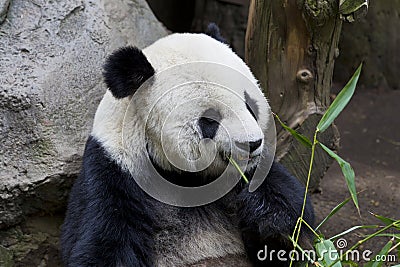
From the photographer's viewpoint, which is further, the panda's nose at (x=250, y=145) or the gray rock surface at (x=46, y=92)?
the gray rock surface at (x=46, y=92)

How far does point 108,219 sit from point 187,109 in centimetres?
57

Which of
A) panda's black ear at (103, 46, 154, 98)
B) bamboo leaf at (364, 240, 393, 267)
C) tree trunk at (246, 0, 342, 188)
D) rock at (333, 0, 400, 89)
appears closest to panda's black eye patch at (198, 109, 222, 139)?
panda's black ear at (103, 46, 154, 98)

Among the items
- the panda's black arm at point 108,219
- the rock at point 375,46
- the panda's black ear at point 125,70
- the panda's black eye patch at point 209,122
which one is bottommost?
the rock at point 375,46

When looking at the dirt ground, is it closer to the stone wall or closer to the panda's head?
the panda's head

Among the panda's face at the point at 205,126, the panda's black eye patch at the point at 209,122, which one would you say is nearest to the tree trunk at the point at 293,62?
the panda's face at the point at 205,126

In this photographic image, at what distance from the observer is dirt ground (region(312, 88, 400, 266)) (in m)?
4.02

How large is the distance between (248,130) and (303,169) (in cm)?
116

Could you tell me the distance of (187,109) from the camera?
107 inches

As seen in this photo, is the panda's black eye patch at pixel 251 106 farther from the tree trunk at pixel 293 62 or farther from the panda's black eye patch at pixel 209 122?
the tree trunk at pixel 293 62

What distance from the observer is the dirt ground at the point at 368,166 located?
13.2ft

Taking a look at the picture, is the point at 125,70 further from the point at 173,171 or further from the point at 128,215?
the point at 128,215

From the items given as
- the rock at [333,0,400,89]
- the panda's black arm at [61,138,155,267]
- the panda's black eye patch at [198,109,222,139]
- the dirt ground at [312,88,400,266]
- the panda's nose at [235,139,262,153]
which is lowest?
the dirt ground at [312,88,400,266]

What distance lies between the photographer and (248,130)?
8.75ft

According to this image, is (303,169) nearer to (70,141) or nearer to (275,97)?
(275,97)
